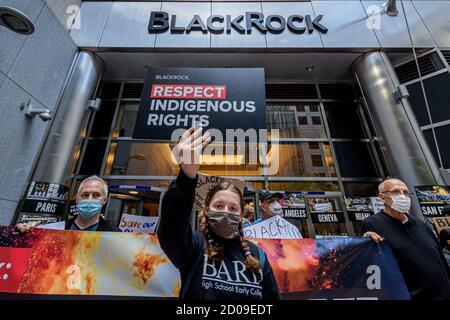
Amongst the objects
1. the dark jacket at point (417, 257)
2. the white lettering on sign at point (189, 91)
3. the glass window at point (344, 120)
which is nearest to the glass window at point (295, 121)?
the glass window at point (344, 120)

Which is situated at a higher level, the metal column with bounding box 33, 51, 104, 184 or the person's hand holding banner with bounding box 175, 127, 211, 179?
the metal column with bounding box 33, 51, 104, 184

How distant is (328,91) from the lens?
26.1 ft

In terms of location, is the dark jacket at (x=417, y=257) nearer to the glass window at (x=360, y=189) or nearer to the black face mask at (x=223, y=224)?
the black face mask at (x=223, y=224)

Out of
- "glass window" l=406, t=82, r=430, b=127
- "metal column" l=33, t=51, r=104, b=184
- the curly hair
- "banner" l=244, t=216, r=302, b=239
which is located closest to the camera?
the curly hair

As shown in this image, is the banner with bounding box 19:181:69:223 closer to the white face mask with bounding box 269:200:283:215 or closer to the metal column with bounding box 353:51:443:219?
the white face mask with bounding box 269:200:283:215

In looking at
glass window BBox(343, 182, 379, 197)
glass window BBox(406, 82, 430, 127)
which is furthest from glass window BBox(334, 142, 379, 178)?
glass window BBox(406, 82, 430, 127)

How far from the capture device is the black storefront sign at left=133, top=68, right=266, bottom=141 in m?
3.53

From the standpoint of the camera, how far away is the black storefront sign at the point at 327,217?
19.6 ft

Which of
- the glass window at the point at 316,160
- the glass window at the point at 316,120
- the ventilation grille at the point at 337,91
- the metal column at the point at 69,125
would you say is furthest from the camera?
the ventilation grille at the point at 337,91

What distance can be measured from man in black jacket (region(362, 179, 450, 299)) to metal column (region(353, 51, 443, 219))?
329 centimetres

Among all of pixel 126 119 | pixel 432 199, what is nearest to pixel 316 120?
pixel 432 199

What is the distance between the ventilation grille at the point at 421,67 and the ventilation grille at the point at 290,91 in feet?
8.38
